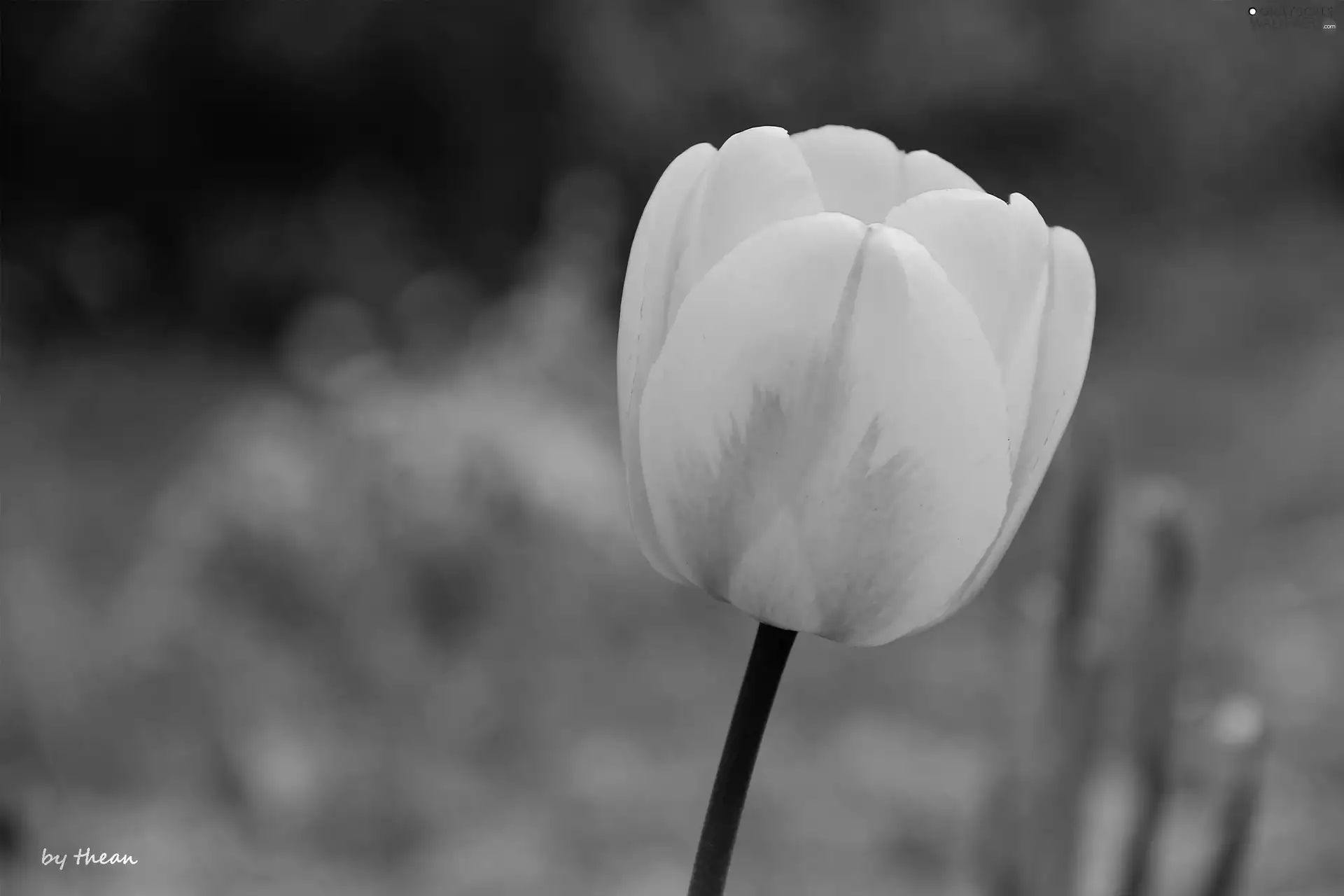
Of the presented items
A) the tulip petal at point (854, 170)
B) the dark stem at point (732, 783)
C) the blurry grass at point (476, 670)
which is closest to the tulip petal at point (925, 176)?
the tulip petal at point (854, 170)

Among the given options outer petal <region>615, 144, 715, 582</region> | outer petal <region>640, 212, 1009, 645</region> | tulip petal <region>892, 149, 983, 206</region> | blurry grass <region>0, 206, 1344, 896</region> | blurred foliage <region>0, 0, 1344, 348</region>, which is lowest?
outer petal <region>640, 212, 1009, 645</region>

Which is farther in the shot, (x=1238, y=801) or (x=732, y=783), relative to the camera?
(x=1238, y=801)

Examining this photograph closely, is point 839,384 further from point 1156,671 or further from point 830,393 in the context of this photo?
point 1156,671

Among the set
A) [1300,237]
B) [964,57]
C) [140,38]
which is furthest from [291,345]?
[1300,237]

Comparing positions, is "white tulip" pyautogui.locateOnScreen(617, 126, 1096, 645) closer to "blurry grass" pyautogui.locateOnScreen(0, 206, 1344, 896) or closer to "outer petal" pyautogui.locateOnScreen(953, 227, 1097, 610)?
"outer petal" pyautogui.locateOnScreen(953, 227, 1097, 610)

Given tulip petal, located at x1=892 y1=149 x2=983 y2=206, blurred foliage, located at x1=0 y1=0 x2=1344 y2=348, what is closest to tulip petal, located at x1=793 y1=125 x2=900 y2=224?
tulip petal, located at x1=892 y1=149 x2=983 y2=206

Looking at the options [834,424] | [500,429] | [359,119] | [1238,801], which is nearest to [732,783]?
[834,424]

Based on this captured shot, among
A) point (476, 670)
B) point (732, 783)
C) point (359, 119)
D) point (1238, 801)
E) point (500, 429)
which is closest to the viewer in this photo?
point (732, 783)

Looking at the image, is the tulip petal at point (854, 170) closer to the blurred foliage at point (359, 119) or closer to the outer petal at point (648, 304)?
the outer petal at point (648, 304)
